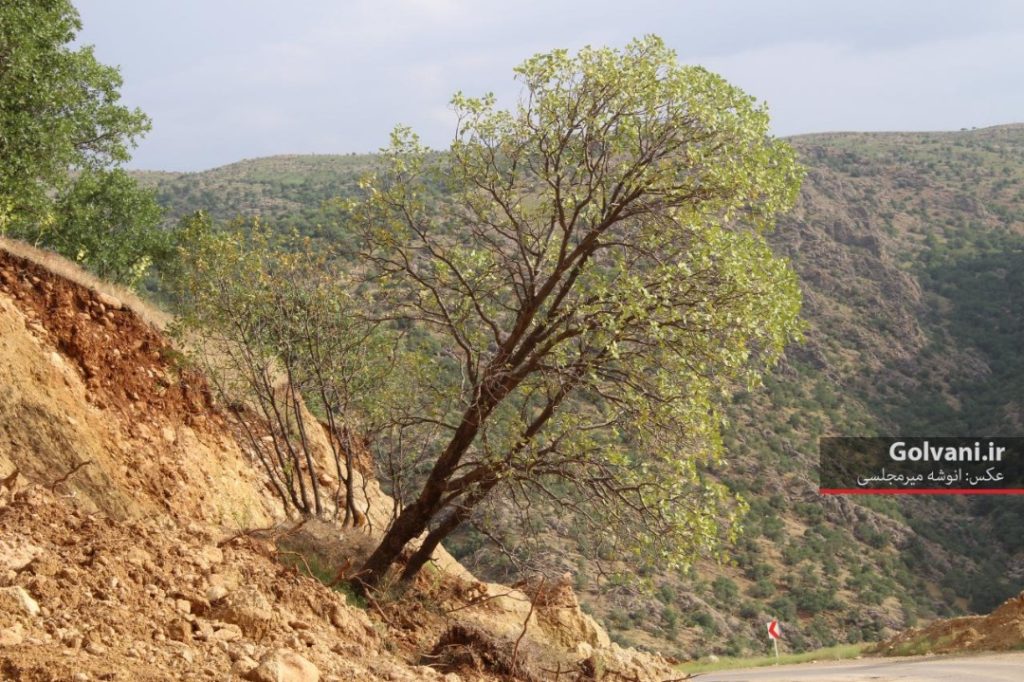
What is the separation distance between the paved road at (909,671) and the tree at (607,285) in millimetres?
8094

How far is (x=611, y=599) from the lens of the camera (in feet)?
119

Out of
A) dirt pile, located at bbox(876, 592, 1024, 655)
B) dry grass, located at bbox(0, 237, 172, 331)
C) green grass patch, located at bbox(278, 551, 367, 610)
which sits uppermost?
dirt pile, located at bbox(876, 592, 1024, 655)

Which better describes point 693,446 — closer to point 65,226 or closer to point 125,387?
point 125,387

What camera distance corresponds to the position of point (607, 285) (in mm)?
12539

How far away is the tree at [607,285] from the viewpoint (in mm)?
12305

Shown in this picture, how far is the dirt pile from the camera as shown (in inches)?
914

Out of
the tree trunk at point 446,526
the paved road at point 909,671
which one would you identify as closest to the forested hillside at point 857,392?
the paved road at point 909,671

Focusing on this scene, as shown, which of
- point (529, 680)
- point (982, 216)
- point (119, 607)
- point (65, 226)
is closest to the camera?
point (119, 607)

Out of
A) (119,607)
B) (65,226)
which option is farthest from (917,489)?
(119,607)

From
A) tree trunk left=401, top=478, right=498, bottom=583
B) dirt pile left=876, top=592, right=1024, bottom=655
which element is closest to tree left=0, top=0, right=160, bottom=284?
tree trunk left=401, top=478, right=498, bottom=583

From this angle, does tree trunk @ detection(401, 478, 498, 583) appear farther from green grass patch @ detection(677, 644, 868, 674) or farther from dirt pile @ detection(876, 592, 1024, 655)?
dirt pile @ detection(876, 592, 1024, 655)

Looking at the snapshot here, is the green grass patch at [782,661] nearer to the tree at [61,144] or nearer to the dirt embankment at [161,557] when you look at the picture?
the dirt embankment at [161,557]

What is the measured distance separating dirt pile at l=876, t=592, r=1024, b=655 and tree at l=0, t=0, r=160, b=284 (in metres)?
20.9

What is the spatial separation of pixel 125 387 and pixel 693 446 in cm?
811
